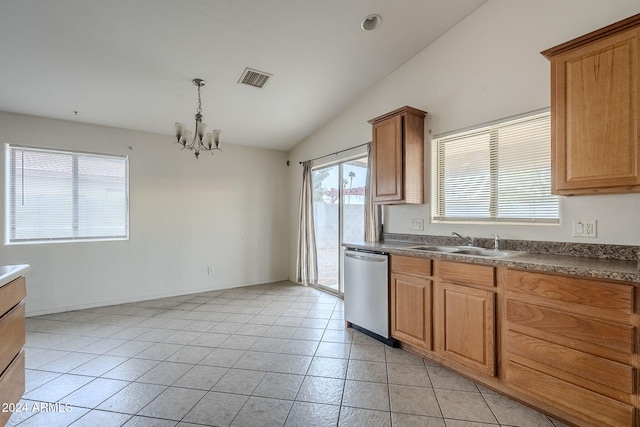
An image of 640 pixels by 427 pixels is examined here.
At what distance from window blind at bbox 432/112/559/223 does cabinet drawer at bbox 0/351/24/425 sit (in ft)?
11.2

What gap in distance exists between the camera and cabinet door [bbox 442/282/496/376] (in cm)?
201

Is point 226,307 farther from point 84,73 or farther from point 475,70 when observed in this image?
point 475,70

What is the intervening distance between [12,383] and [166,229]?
299cm

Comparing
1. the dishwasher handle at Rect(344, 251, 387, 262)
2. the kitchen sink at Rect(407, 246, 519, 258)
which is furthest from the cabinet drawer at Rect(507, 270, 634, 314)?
the dishwasher handle at Rect(344, 251, 387, 262)

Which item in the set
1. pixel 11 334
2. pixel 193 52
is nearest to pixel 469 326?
pixel 11 334

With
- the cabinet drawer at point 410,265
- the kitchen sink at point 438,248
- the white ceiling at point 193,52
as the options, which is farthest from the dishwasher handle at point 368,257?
the white ceiling at point 193,52

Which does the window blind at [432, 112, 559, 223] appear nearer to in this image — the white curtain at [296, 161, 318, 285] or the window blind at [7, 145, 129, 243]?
the white curtain at [296, 161, 318, 285]

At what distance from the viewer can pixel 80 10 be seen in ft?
7.10

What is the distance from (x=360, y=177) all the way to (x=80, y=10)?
10.8ft

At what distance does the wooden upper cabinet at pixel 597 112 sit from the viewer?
160 centimetres

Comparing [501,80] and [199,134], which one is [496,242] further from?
[199,134]

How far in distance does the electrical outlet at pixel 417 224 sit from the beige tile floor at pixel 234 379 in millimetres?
1293

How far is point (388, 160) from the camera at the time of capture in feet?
10.0

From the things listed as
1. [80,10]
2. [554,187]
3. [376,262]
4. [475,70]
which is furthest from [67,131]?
[554,187]
